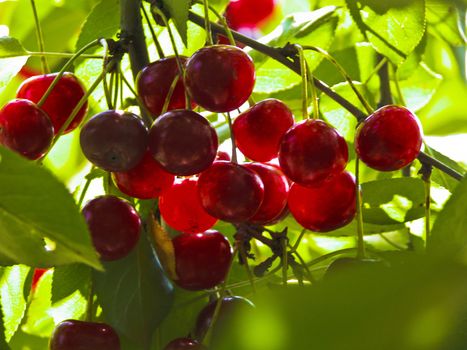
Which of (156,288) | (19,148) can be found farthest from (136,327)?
(19,148)

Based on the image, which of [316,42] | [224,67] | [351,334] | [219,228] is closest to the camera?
[351,334]

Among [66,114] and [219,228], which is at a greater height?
[66,114]

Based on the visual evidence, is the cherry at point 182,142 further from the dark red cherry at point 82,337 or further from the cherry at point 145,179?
the dark red cherry at point 82,337

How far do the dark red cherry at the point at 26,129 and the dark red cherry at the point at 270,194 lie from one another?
19cm

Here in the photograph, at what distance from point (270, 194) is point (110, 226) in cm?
16

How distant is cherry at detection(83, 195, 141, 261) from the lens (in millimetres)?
682

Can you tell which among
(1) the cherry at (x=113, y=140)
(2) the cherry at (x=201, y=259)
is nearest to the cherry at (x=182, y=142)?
(1) the cherry at (x=113, y=140)

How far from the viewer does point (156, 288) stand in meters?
0.77

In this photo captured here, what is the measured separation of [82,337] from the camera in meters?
0.67

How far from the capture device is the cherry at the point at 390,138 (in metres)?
0.70

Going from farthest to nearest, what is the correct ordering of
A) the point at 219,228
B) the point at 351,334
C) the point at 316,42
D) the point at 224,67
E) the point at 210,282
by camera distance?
the point at 316,42
the point at 219,228
the point at 210,282
the point at 224,67
the point at 351,334

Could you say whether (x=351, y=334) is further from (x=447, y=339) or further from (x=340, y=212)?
(x=340, y=212)

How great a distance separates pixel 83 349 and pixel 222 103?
243 mm

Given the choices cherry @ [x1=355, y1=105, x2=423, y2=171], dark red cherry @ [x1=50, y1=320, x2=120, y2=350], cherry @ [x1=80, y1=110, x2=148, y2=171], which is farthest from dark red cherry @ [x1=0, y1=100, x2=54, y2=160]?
cherry @ [x1=355, y1=105, x2=423, y2=171]
